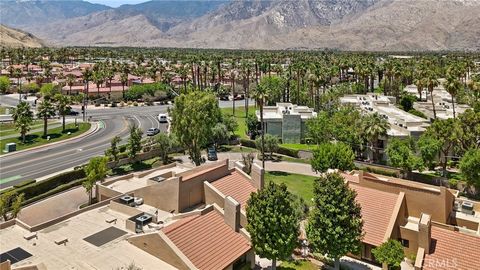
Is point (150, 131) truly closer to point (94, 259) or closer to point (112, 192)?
point (112, 192)

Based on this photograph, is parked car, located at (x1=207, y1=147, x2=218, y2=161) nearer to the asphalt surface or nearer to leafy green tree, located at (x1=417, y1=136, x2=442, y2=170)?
the asphalt surface

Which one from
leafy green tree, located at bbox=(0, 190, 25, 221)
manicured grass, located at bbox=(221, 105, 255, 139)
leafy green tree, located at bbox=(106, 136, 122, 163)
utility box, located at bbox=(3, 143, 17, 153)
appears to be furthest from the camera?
manicured grass, located at bbox=(221, 105, 255, 139)

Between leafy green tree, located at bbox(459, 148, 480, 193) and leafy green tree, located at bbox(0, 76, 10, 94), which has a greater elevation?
leafy green tree, located at bbox(0, 76, 10, 94)

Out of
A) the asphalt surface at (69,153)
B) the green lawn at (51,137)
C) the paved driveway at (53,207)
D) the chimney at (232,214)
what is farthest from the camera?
the green lawn at (51,137)

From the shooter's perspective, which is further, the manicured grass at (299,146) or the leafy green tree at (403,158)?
the manicured grass at (299,146)

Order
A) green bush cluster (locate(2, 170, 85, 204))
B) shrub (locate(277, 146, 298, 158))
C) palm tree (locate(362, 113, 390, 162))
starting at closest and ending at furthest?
Answer: green bush cluster (locate(2, 170, 85, 204)) < palm tree (locate(362, 113, 390, 162)) < shrub (locate(277, 146, 298, 158))

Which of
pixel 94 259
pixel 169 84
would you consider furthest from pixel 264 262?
pixel 169 84

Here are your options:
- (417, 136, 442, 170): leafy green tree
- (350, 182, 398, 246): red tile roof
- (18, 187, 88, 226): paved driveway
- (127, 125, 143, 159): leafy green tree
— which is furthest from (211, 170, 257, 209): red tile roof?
(417, 136, 442, 170): leafy green tree

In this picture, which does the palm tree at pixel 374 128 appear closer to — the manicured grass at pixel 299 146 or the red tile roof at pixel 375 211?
the manicured grass at pixel 299 146

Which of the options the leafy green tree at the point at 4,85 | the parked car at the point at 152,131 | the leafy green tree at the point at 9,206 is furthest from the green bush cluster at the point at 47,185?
the leafy green tree at the point at 4,85
